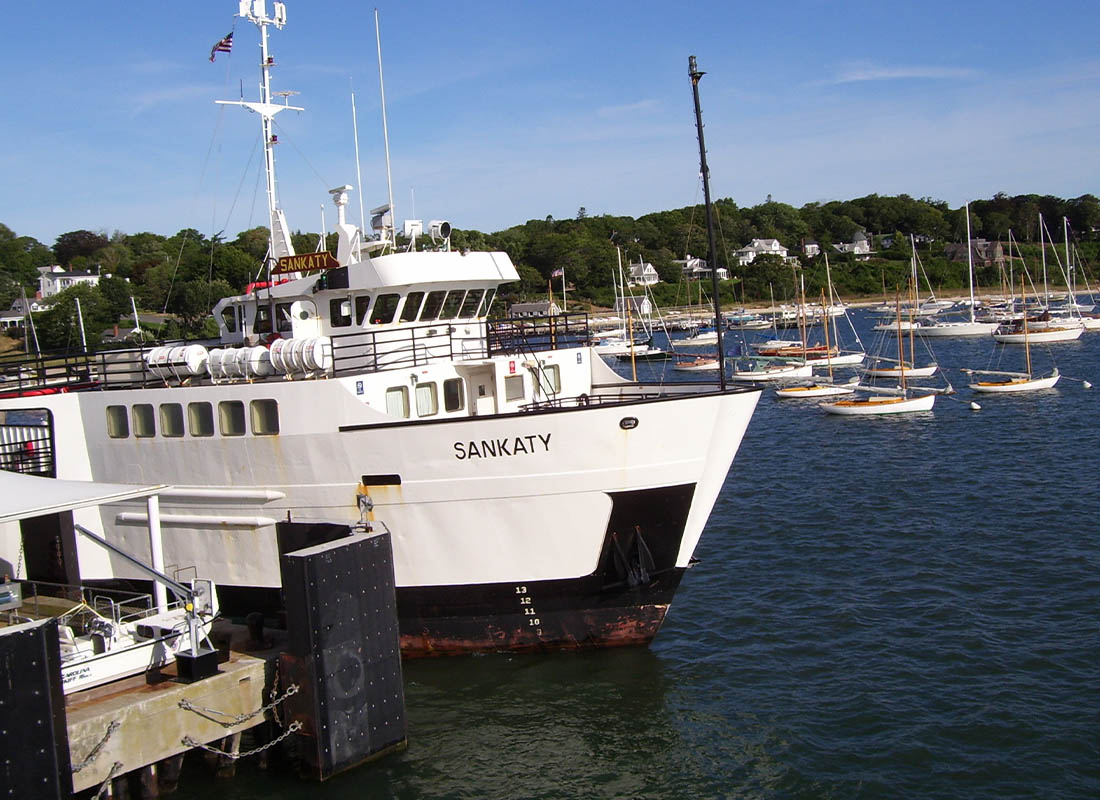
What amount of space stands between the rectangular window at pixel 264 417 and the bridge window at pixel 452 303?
393 centimetres

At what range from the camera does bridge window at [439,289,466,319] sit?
1881 cm

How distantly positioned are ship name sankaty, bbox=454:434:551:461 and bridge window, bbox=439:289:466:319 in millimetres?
4234

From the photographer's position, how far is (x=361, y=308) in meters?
18.5

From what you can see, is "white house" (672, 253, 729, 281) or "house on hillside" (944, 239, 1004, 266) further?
"white house" (672, 253, 729, 281)

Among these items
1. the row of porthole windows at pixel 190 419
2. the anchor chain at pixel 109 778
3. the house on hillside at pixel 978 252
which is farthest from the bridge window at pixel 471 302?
the house on hillside at pixel 978 252

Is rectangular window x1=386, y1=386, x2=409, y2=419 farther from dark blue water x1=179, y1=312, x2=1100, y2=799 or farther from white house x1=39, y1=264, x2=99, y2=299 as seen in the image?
white house x1=39, y1=264, x2=99, y2=299

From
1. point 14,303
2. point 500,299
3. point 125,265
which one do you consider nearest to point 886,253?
point 500,299

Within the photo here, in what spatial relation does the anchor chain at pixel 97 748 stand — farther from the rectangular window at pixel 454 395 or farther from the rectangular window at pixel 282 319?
the rectangular window at pixel 282 319

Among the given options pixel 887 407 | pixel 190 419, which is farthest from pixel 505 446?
pixel 887 407

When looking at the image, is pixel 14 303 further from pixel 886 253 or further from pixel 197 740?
pixel 886 253

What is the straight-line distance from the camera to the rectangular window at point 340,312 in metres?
18.7

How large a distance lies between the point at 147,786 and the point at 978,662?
13.6 metres

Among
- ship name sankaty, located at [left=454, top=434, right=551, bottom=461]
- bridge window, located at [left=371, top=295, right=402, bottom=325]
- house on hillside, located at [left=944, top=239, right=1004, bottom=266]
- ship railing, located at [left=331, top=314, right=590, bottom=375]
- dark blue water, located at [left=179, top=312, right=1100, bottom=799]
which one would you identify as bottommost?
dark blue water, located at [left=179, top=312, right=1100, bottom=799]

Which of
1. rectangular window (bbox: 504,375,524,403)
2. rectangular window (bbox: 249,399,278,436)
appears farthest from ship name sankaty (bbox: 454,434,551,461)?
rectangular window (bbox: 249,399,278,436)
